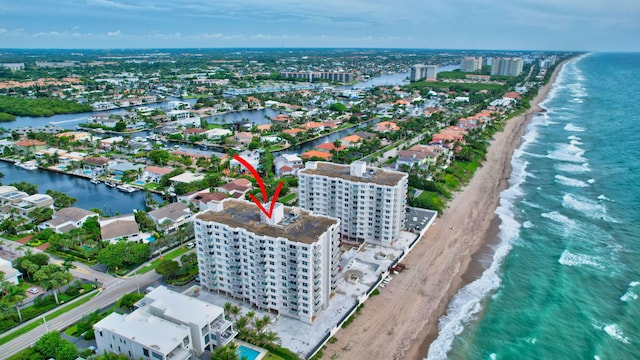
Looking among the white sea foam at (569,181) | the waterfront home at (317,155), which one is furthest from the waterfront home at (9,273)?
the white sea foam at (569,181)

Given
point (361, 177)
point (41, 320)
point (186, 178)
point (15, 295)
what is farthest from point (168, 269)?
point (186, 178)

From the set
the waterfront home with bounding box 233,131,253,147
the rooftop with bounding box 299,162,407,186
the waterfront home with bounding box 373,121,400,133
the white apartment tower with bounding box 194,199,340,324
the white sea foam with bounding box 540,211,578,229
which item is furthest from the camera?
the waterfront home with bounding box 373,121,400,133

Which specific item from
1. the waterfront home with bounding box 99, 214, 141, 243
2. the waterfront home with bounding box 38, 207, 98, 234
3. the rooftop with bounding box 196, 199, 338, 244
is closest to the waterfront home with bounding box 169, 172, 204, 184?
the waterfront home with bounding box 38, 207, 98, 234

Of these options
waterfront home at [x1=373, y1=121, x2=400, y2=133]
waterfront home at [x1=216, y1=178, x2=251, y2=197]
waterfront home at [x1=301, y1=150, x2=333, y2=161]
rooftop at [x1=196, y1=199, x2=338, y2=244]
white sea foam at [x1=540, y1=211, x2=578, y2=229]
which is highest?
rooftop at [x1=196, y1=199, x2=338, y2=244]

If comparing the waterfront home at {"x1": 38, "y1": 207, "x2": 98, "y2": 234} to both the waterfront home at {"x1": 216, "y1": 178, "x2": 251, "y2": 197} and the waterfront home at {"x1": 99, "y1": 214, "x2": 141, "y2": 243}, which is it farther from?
the waterfront home at {"x1": 216, "y1": 178, "x2": 251, "y2": 197}

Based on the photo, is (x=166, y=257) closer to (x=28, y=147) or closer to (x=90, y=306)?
(x=90, y=306)

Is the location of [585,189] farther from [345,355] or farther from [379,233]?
[345,355]

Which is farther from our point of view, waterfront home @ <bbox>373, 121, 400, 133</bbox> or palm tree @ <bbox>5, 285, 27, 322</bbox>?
waterfront home @ <bbox>373, 121, 400, 133</bbox>

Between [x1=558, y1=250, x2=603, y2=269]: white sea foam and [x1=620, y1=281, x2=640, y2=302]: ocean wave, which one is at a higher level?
[x1=558, y1=250, x2=603, y2=269]: white sea foam
